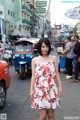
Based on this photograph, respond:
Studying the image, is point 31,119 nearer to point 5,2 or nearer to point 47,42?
point 47,42

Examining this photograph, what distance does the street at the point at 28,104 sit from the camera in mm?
6848

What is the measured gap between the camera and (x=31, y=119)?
21.6ft

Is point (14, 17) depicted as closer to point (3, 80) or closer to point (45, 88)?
point (3, 80)

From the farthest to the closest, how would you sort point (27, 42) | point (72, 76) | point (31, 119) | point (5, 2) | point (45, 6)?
point (5, 2), point (45, 6), point (27, 42), point (72, 76), point (31, 119)

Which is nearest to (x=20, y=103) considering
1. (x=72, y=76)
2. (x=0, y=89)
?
(x=0, y=89)

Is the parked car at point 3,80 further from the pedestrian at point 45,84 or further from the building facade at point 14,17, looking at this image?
the building facade at point 14,17

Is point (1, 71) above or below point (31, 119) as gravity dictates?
above

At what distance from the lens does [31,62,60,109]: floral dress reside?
507 centimetres

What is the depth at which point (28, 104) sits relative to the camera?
8.05 metres

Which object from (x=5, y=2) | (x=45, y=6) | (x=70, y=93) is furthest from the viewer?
(x=5, y=2)

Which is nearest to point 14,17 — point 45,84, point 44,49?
point 44,49

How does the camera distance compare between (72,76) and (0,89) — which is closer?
(0,89)

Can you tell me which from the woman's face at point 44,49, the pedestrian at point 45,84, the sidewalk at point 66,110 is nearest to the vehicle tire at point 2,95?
the sidewalk at point 66,110

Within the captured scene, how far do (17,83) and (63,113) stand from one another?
4.92 m
